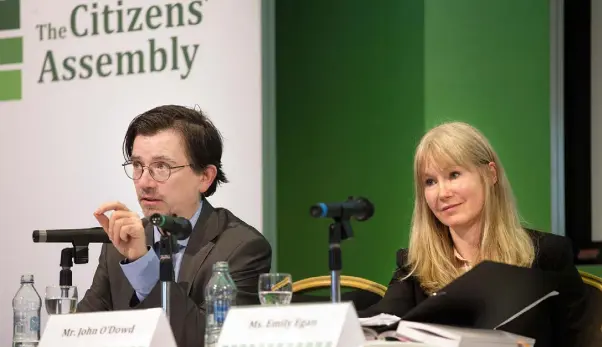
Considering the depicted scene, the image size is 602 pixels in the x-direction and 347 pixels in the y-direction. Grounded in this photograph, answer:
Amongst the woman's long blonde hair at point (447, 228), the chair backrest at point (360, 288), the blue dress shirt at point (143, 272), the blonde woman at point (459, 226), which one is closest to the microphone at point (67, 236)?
the blue dress shirt at point (143, 272)

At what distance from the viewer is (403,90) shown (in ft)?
13.3

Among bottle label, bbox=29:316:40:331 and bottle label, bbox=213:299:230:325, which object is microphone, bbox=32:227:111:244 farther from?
bottle label, bbox=213:299:230:325

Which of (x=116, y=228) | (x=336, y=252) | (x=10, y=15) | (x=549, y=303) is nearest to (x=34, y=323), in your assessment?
(x=116, y=228)

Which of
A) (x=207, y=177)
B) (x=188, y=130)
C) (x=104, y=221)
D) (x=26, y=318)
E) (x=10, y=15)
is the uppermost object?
(x=10, y=15)

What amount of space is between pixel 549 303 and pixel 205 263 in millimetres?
1015

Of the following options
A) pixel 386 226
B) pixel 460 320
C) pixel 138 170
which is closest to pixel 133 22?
pixel 138 170

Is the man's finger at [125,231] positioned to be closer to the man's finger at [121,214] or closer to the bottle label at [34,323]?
the man's finger at [121,214]

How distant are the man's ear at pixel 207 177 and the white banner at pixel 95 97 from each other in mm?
340

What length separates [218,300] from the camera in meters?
2.57

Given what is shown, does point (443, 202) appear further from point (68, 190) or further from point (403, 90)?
point (68, 190)

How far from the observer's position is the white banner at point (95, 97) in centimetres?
383

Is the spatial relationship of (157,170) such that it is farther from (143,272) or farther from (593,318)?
(593,318)

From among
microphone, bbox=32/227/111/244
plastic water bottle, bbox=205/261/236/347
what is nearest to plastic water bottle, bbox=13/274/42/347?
microphone, bbox=32/227/111/244

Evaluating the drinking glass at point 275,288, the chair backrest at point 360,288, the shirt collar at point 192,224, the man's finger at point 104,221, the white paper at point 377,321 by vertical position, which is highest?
the man's finger at point 104,221
